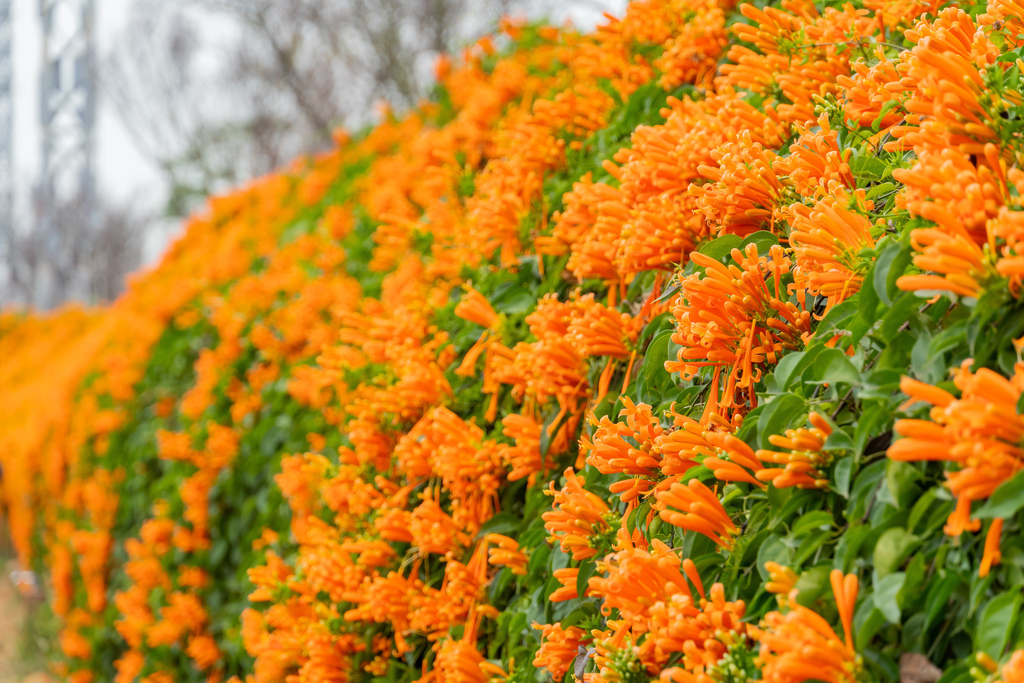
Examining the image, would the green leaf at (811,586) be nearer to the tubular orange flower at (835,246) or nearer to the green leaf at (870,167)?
the tubular orange flower at (835,246)

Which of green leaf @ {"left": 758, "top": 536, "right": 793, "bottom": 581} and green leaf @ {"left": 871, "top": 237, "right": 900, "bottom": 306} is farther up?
green leaf @ {"left": 871, "top": 237, "right": 900, "bottom": 306}

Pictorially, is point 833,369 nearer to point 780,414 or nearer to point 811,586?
point 780,414

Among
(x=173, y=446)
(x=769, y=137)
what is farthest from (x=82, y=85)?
(x=769, y=137)

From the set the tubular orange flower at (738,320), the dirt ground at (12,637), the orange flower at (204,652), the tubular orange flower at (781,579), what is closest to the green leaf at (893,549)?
the tubular orange flower at (781,579)

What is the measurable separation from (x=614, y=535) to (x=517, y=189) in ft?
4.49

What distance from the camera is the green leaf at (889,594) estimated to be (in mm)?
992

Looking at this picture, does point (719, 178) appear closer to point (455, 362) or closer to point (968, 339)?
point (968, 339)

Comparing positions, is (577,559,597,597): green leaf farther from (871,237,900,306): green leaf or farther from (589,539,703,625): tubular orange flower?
(871,237,900,306): green leaf

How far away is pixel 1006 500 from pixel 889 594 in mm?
185

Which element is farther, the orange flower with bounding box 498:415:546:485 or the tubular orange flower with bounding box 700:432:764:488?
the orange flower with bounding box 498:415:546:485

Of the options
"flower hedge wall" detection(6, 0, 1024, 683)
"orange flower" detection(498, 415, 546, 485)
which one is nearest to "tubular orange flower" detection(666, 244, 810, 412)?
"flower hedge wall" detection(6, 0, 1024, 683)

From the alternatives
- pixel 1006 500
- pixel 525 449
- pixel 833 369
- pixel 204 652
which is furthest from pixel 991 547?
pixel 204 652

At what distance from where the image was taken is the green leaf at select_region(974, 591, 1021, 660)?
90 centimetres

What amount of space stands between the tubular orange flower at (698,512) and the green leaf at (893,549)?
→ 0.86 ft
